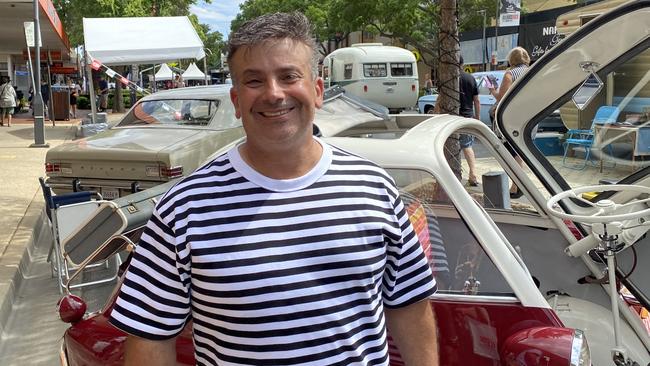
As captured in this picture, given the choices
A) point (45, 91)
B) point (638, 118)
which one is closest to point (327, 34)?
point (45, 91)

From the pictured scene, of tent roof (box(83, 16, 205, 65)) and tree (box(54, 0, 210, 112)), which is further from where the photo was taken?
tree (box(54, 0, 210, 112))

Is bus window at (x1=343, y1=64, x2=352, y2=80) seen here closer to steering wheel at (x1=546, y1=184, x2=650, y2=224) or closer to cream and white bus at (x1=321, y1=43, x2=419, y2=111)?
cream and white bus at (x1=321, y1=43, x2=419, y2=111)

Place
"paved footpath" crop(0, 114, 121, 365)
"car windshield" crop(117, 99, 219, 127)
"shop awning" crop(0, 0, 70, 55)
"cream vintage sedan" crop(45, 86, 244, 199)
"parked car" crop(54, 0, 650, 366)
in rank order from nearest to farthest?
"parked car" crop(54, 0, 650, 366) → "paved footpath" crop(0, 114, 121, 365) → "cream vintage sedan" crop(45, 86, 244, 199) → "car windshield" crop(117, 99, 219, 127) → "shop awning" crop(0, 0, 70, 55)

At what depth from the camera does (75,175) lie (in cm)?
733

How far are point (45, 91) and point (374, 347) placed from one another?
24603 millimetres

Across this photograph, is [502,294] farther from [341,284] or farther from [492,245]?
[341,284]

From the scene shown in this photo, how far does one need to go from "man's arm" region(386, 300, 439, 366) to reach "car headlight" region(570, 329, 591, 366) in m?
0.53

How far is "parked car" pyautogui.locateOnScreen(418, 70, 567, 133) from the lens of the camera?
341 centimetres

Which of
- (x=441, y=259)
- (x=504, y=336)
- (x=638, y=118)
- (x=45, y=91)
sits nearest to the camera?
(x=504, y=336)

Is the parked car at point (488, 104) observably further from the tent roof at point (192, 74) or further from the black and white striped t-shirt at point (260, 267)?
the tent roof at point (192, 74)

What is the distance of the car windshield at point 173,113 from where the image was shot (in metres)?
8.14

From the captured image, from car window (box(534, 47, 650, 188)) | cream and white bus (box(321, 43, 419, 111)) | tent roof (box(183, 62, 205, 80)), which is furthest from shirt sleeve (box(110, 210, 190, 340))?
tent roof (box(183, 62, 205, 80))

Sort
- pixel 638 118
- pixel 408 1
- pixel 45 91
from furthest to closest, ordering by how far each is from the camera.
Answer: pixel 408 1, pixel 45 91, pixel 638 118

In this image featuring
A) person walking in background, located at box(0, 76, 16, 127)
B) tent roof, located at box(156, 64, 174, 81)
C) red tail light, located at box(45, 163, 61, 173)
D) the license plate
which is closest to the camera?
the license plate
